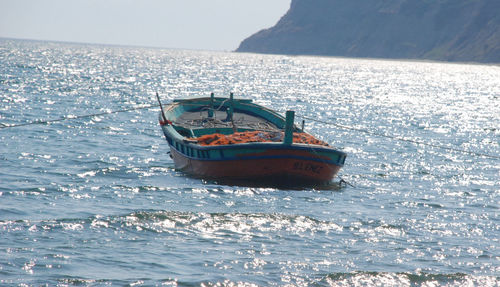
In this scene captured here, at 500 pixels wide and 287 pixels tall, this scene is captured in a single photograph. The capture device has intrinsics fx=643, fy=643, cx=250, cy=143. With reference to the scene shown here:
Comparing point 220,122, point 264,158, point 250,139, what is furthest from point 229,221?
point 220,122

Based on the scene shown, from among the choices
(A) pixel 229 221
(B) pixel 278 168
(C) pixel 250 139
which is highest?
(C) pixel 250 139

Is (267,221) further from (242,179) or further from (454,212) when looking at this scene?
(454,212)

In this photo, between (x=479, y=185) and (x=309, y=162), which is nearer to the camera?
(x=309, y=162)

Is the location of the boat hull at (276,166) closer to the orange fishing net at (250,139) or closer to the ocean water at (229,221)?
the ocean water at (229,221)

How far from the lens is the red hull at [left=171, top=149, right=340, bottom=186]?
21.7 m

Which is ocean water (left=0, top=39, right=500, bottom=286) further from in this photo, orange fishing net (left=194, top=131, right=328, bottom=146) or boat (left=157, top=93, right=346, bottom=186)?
orange fishing net (left=194, top=131, right=328, bottom=146)

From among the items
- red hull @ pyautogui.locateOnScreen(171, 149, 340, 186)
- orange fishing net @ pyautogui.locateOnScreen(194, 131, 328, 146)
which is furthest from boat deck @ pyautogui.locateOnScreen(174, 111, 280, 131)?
red hull @ pyautogui.locateOnScreen(171, 149, 340, 186)

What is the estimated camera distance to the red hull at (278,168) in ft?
71.3

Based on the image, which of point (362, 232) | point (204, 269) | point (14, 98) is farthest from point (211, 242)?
point (14, 98)

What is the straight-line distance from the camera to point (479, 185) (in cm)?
2534

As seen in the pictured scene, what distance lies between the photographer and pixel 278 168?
71.6 ft

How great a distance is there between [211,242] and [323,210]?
514cm

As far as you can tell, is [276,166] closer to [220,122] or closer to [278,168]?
[278,168]

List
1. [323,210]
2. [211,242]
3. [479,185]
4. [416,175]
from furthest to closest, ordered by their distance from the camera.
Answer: [416,175] → [479,185] → [323,210] → [211,242]
